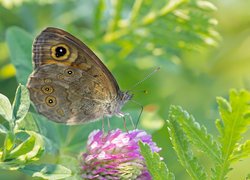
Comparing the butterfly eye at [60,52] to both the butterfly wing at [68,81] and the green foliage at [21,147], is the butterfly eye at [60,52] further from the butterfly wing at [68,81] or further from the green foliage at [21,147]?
the green foliage at [21,147]

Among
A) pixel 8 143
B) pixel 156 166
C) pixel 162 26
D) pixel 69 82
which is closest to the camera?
pixel 156 166

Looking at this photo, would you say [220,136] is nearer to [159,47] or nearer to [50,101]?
[50,101]

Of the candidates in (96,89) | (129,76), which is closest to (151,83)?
(129,76)

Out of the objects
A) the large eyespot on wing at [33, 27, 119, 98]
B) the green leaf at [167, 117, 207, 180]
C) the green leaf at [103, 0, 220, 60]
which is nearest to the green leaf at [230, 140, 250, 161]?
the green leaf at [167, 117, 207, 180]

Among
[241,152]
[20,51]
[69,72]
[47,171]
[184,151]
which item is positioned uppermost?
[20,51]

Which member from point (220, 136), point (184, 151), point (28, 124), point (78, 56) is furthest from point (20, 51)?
point (220, 136)

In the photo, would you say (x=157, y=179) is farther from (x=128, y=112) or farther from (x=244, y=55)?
(x=244, y=55)

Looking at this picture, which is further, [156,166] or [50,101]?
[50,101]

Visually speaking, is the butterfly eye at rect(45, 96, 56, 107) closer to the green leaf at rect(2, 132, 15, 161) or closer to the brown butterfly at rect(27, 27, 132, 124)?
the brown butterfly at rect(27, 27, 132, 124)

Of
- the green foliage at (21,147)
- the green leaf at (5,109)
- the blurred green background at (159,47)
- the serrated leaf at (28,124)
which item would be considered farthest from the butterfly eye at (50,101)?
the green leaf at (5,109)
